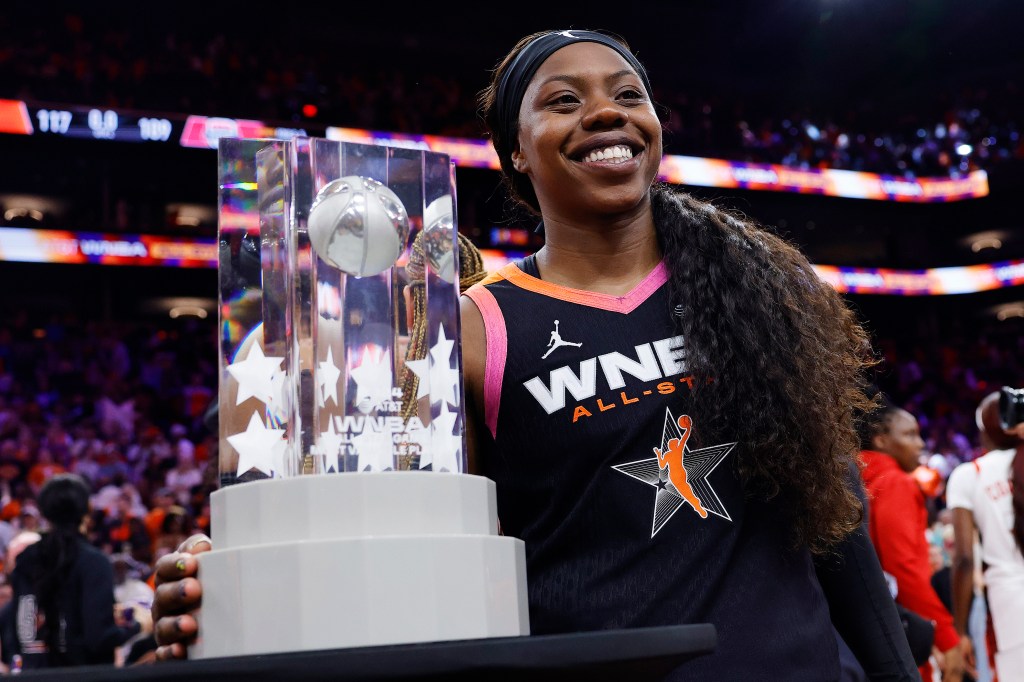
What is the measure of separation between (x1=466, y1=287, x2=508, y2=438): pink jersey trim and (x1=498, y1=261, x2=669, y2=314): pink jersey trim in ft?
0.21

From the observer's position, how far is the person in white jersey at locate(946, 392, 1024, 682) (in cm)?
359

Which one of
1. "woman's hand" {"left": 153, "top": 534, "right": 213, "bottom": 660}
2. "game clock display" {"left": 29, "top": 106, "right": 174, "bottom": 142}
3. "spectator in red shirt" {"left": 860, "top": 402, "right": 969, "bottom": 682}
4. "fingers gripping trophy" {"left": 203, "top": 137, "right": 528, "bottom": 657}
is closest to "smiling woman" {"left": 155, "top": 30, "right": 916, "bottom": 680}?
"fingers gripping trophy" {"left": 203, "top": 137, "right": 528, "bottom": 657}

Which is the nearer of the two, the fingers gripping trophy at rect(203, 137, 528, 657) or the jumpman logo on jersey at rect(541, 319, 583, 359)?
the fingers gripping trophy at rect(203, 137, 528, 657)

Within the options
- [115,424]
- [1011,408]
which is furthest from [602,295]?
[115,424]

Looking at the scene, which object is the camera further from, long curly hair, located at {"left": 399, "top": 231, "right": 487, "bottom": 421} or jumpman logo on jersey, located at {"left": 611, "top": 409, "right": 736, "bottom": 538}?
long curly hair, located at {"left": 399, "top": 231, "right": 487, "bottom": 421}

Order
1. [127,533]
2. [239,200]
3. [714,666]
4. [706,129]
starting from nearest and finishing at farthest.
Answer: [239,200], [714,666], [127,533], [706,129]

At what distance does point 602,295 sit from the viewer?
1248 mm

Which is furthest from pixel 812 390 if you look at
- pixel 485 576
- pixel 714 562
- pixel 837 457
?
pixel 485 576

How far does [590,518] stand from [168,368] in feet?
34.6

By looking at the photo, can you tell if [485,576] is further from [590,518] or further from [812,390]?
[812,390]

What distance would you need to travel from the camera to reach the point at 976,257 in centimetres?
1612

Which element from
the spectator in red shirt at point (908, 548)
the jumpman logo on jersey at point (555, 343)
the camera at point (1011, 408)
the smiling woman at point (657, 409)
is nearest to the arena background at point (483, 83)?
the spectator in red shirt at point (908, 548)

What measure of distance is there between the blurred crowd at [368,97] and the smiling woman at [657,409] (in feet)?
32.9

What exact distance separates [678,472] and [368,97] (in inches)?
487
